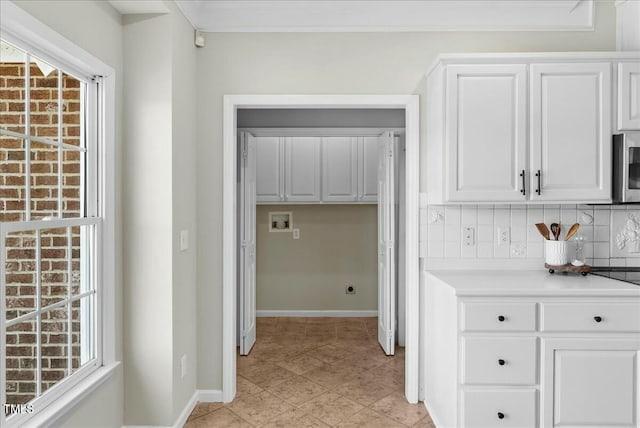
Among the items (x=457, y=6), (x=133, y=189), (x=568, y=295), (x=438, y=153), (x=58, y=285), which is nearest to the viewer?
(x=58, y=285)

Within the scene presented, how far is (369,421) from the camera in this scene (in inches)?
103

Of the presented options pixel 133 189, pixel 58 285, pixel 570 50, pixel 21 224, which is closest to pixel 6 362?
pixel 58 285

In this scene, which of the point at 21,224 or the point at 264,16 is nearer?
the point at 21,224

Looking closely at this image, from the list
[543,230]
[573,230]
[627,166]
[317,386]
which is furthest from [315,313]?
[627,166]

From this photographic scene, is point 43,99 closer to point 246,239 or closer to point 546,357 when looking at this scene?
point 246,239

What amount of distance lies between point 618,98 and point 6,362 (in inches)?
125

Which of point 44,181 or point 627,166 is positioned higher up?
point 627,166

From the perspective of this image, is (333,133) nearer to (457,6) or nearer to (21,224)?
(457,6)

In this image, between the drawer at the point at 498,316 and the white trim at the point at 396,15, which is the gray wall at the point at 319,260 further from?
the drawer at the point at 498,316

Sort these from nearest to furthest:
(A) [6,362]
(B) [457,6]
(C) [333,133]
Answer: (A) [6,362], (B) [457,6], (C) [333,133]

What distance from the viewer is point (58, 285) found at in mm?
1906

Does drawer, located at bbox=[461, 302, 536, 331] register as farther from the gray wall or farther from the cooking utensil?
the gray wall

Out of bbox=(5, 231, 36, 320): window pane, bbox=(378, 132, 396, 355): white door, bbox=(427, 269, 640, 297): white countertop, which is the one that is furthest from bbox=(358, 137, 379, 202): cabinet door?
bbox=(5, 231, 36, 320): window pane

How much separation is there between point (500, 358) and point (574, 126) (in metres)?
1.36
